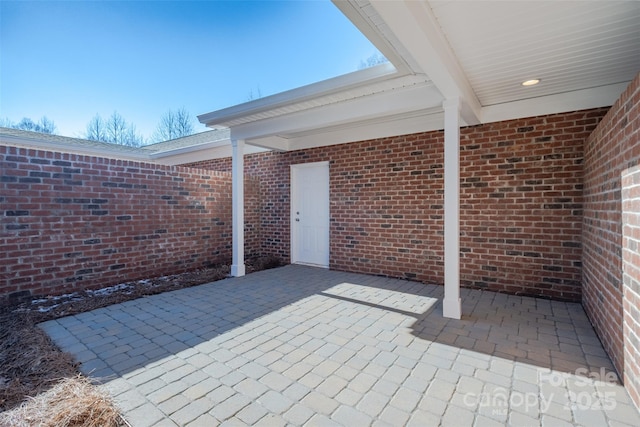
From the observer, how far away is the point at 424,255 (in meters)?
5.00

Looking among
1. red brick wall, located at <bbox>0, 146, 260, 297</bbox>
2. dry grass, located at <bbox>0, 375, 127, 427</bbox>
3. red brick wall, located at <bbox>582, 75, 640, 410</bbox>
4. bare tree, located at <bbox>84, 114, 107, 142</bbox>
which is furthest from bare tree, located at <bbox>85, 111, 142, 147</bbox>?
red brick wall, located at <bbox>582, 75, 640, 410</bbox>

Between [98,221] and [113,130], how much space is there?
671 inches

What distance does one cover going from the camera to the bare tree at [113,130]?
17.4 meters

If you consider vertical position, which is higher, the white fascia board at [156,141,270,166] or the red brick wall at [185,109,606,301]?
the white fascia board at [156,141,270,166]

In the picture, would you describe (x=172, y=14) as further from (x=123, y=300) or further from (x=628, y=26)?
(x=628, y=26)

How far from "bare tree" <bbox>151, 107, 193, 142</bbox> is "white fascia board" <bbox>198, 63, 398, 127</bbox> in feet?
49.3

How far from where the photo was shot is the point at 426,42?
222 cm

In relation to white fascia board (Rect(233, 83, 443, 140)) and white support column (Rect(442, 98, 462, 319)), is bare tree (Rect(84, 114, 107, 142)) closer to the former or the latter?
white fascia board (Rect(233, 83, 443, 140))

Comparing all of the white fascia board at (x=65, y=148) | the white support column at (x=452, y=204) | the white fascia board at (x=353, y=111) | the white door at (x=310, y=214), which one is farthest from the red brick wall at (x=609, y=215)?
the white fascia board at (x=65, y=148)

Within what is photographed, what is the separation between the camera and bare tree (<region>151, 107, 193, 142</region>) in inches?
714

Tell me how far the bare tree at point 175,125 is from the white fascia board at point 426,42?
1815 cm

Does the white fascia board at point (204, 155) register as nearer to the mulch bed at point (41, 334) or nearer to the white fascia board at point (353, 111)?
the white fascia board at point (353, 111)

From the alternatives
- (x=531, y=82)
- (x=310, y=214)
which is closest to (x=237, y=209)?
(x=310, y=214)

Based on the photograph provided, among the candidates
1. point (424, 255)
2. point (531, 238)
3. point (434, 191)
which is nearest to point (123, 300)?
point (424, 255)
